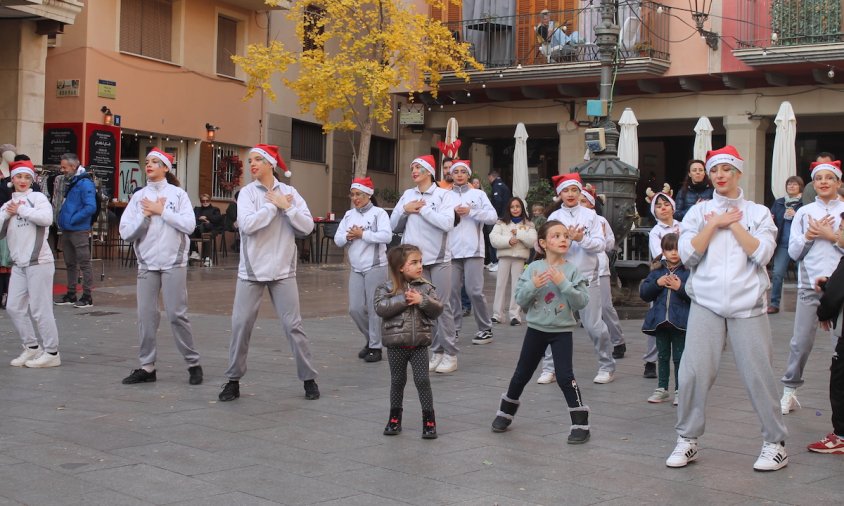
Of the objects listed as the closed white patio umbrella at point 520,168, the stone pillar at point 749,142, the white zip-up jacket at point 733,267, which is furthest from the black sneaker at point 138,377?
the stone pillar at point 749,142

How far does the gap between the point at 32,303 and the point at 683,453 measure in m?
6.11

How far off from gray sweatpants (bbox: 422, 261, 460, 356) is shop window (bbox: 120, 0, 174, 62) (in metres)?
16.8

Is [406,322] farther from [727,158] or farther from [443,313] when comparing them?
[443,313]

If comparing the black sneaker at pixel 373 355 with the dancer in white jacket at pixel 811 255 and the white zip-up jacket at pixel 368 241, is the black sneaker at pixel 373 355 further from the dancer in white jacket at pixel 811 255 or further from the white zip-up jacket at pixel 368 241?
the dancer in white jacket at pixel 811 255

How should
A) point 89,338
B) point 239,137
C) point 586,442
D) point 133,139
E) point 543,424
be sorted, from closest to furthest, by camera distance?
point 586,442 → point 543,424 → point 89,338 → point 133,139 → point 239,137

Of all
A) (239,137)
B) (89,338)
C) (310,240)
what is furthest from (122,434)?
(239,137)

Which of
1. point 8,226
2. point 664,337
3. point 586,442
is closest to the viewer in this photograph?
point 586,442

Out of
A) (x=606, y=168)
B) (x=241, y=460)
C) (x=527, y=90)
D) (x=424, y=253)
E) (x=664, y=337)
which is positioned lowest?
(x=241, y=460)

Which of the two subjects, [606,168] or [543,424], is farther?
[606,168]

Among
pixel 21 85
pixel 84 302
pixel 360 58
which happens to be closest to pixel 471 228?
pixel 84 302

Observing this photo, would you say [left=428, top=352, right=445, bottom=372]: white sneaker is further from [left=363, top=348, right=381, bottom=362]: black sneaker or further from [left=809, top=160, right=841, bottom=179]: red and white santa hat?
[left=809, top=160, right=841, bottom=179]: red and white santa hat

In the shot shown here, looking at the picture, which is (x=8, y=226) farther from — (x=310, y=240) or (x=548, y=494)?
(x=310, y=240)

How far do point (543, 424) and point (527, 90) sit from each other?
2159cm

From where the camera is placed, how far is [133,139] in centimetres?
2517
